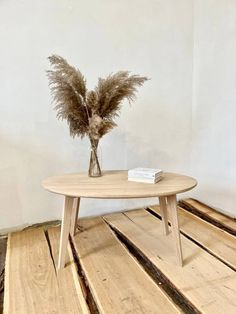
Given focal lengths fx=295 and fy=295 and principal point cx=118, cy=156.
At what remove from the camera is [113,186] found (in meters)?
1.46

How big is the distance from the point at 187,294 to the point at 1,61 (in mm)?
1630

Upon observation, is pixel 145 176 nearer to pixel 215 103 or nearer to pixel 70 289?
pixel 70 289

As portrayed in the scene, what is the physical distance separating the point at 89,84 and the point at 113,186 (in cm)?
90

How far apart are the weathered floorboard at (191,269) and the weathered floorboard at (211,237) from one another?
59 mm

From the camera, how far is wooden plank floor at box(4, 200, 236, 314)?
46.1 inches

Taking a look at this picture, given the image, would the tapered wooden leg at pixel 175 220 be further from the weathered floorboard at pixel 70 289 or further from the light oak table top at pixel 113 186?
the weathered floorboard at pixel 70 289

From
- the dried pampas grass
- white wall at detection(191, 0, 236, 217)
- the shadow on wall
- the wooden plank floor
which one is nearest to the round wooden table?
the wooden plank floor

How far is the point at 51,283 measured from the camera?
1323 mm

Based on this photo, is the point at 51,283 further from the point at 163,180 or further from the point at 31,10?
the point at 31,10

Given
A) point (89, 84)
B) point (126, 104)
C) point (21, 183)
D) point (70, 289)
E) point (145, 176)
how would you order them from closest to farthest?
point (70, 289) → point (145, 176) → point (21, 183) → point (89, 84) → point (126, 104)

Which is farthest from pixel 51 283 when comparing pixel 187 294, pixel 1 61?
pixel 1 61

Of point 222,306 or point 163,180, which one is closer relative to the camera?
point 222,306

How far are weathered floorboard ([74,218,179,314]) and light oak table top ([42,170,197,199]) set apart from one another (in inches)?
14.9

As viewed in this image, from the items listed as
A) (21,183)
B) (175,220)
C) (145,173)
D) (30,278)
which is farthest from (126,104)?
(30,278)
